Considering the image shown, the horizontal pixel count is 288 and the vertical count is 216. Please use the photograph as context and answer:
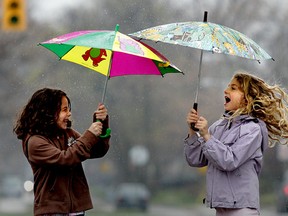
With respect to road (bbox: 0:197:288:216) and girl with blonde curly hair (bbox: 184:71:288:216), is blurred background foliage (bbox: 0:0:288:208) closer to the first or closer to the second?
road (bbox: 0:197:288:216)

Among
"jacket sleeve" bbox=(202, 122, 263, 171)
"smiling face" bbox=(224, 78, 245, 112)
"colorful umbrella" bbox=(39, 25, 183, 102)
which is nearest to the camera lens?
"jacket sleeve" bbox=(202, 122, 263, 171)

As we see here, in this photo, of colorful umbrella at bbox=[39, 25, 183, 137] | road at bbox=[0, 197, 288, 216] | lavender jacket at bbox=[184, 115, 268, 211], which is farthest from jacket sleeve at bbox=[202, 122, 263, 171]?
road at bbox=[0, 197, 288, 216]

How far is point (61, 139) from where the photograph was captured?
413 centimetres

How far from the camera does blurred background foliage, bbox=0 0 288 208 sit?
29.8ft

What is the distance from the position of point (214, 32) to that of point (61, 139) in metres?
0.85

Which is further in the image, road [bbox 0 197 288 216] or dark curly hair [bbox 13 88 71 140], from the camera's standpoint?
road [bbox 0 197 288 216]

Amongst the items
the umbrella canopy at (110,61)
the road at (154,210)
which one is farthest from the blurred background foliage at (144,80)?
the umbrella canopy at (110,61)

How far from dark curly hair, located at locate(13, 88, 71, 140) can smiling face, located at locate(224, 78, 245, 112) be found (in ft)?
2.51

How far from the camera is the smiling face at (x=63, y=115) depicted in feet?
13.5

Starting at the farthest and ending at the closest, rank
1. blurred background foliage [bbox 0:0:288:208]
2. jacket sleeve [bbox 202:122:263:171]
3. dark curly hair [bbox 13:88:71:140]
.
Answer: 1. blurred background foliage [bbox 0:0:288:208]
2. dark curly hair [bbox 13:88:71:140]
3. jacket sleeve [bbox 202:122:263:171]

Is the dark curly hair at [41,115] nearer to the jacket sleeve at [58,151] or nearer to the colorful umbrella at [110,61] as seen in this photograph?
the jacket sleeve at [58,151]

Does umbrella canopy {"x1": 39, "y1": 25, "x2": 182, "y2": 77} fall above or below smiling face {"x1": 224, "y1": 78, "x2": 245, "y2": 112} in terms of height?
above

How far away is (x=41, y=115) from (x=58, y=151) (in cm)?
20

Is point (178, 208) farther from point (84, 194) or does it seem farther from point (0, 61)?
point (84, 194)
